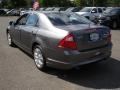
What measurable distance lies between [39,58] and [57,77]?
2.77 ft

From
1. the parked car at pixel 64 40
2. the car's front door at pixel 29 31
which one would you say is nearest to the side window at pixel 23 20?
the car's front door at pixel 29 31

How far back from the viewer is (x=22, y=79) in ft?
20.4

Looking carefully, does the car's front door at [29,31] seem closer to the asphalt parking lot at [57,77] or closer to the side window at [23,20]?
the side window at [23,20]

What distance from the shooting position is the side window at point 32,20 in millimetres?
7220

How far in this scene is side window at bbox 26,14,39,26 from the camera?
722 cm

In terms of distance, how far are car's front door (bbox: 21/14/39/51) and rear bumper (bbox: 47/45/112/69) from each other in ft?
3.91

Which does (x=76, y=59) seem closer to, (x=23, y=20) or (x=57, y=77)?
(x=57, y=77)

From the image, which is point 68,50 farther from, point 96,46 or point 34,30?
point 34,30

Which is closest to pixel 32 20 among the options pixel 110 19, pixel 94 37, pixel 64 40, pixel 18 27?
pixel 18 27

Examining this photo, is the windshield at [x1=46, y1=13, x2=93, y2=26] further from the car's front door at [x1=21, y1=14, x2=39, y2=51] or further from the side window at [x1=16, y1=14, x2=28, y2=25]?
the side window at [x1=16, y1=14, x2=28, y2=25]

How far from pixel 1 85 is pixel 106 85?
8.10ft

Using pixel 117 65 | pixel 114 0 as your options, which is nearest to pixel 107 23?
pixel 117 65

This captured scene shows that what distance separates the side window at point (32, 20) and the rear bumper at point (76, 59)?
1.45 meters

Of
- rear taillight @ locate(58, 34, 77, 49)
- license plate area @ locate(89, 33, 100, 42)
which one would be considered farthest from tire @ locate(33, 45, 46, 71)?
license plate area @ locate(89, 33, 100, 42)
